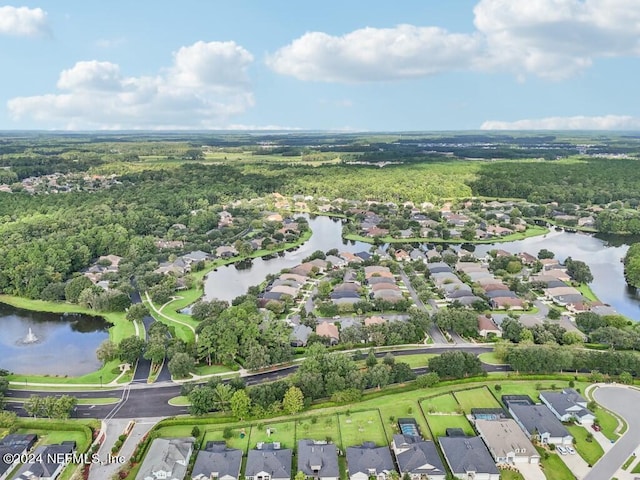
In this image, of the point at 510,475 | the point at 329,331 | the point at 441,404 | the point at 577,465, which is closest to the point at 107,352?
the point at 329,331

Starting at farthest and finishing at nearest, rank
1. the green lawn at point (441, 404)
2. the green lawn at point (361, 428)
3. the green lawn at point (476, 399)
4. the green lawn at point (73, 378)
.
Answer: the green lawn at point (73, 378) < the green lawn at point (476, 399) < the green lawn at point (441, 404) < the green lawn at point (361, 428)

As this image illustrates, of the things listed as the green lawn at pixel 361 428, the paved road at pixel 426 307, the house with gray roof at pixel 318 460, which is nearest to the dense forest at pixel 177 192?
the paved road at pixel 426 307

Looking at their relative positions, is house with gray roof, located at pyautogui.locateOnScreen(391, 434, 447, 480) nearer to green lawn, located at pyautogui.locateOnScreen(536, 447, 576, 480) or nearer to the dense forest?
green lawn, located at pyautogui.locateOnScreen(536, 447, 576, 480)

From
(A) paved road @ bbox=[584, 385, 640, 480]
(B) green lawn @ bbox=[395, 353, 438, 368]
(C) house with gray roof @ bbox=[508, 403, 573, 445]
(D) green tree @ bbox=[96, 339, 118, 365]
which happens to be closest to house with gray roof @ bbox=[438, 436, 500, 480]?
(C) house with gray roof @ bbox=[508, 403, 573, 445]

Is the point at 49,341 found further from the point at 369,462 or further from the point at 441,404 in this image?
the point at 441,404

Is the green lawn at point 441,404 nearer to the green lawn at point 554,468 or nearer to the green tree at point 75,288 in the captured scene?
the green lawn at point 554,468
